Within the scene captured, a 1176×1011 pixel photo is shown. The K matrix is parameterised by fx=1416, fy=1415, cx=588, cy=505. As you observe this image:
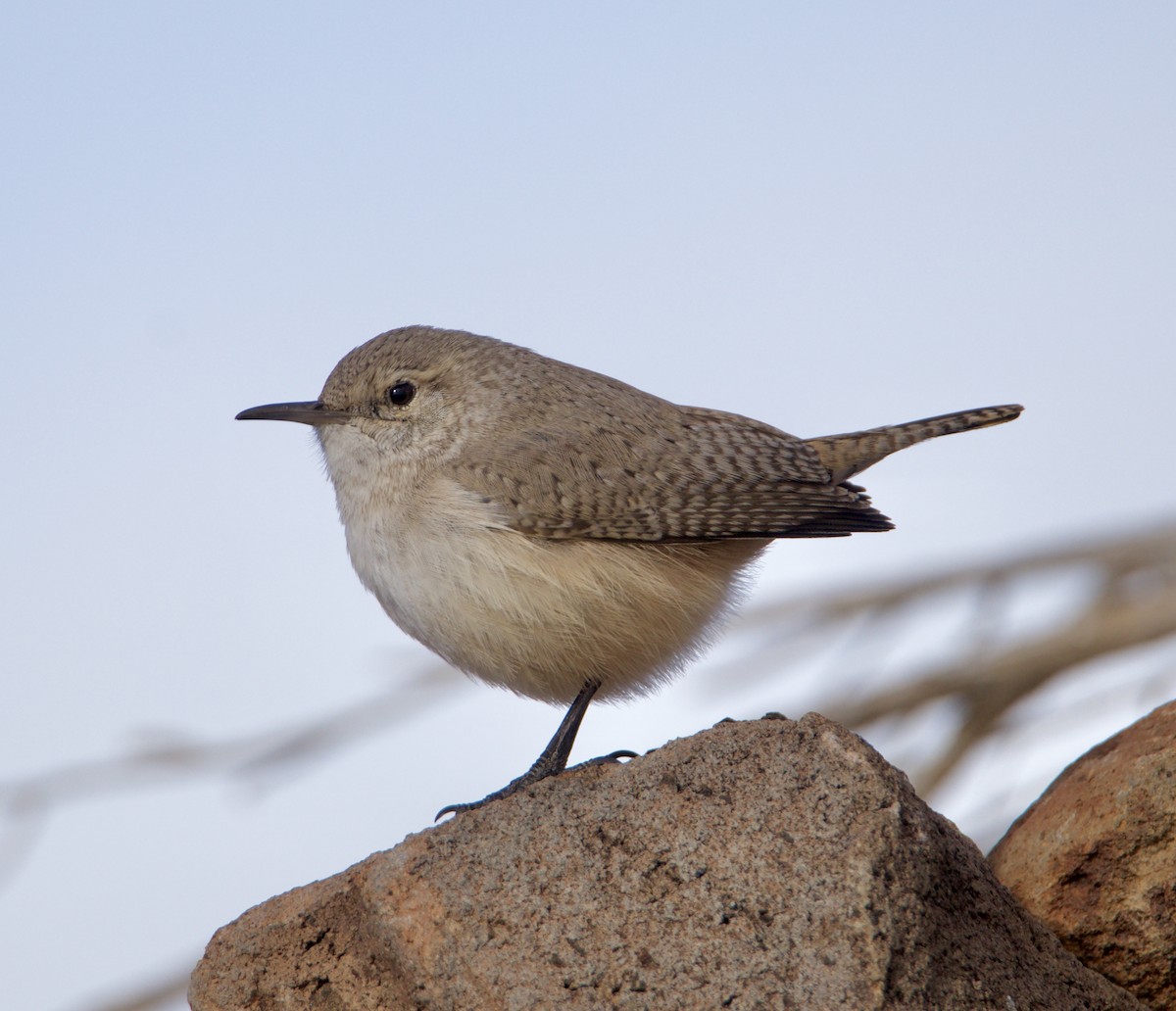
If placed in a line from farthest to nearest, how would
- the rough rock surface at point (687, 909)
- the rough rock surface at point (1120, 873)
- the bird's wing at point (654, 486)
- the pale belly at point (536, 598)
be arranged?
the bird's wing at point (654, 486), the pale belly at point (536, 598), the rough rock surface at point (1120, 873), the rough rock surface at point (687, 909)

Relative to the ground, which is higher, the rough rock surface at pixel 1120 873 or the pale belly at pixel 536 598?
the pale belly at pixel 536 598

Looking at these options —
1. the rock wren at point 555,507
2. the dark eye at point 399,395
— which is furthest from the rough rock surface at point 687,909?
the dark eye at point 399,395

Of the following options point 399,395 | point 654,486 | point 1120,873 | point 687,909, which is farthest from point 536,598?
point 1120,873

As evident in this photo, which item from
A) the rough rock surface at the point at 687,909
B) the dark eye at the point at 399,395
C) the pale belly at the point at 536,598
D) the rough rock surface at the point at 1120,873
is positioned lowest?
the rough rock surface at the point at 1120,873

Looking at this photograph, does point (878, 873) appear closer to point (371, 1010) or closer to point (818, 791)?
point (818, 791)

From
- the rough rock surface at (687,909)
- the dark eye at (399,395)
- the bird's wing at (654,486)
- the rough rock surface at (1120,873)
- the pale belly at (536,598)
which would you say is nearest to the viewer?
the rough rock surface at (687,909)

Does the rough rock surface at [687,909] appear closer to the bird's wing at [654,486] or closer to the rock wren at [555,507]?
the rock wren at [555,507]

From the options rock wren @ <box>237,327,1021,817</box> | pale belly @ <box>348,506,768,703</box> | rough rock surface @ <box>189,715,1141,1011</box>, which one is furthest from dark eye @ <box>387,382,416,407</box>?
rough rock surface @ <box>189,715,1141,1011</box>

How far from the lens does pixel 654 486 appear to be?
16.9 feet

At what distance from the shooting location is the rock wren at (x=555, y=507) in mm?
4922

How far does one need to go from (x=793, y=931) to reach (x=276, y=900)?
5.36ft

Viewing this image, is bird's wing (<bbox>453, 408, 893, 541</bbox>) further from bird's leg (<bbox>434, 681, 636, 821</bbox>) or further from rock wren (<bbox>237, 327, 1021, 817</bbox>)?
bird's leg (<bbox>434, 681, 636, 821</bbox>)

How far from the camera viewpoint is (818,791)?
143 inches

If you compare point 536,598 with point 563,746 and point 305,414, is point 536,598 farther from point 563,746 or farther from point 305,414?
point 305,414
